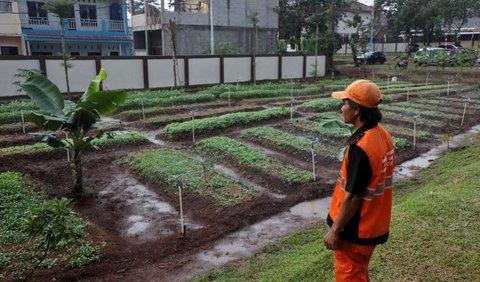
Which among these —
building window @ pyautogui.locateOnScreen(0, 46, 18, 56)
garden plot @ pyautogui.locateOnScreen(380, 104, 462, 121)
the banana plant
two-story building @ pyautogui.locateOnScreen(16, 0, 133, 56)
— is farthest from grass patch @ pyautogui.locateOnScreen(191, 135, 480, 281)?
building window @ pyautogui.locateOnScreen(0, 46, 18, 56)

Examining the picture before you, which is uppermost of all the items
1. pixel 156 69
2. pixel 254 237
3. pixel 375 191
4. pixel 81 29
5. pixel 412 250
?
pixel 81 29

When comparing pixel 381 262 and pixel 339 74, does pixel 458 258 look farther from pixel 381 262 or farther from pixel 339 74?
pixel 339 74

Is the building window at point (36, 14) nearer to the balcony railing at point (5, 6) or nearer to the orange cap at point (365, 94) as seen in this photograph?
the balcony railing at point (5, 6)

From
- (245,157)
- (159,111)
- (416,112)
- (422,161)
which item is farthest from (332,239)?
(416,112)

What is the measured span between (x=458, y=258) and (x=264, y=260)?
7.71ft

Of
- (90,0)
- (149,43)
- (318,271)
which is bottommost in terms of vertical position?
(318,271)

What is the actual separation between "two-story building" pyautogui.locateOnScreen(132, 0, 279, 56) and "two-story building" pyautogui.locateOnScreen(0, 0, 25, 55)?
10.1 metres

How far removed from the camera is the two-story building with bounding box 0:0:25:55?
86.4 feet

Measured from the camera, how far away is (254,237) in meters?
6.43

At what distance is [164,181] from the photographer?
8586 millimetres

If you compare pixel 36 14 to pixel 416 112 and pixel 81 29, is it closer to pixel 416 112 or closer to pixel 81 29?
pixel 81 29

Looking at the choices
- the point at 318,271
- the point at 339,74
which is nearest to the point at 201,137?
the point at 318,271

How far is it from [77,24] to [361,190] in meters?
30.5

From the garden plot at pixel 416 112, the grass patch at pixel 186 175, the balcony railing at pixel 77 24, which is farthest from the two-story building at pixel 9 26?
the garden plot at pixel 416 112
